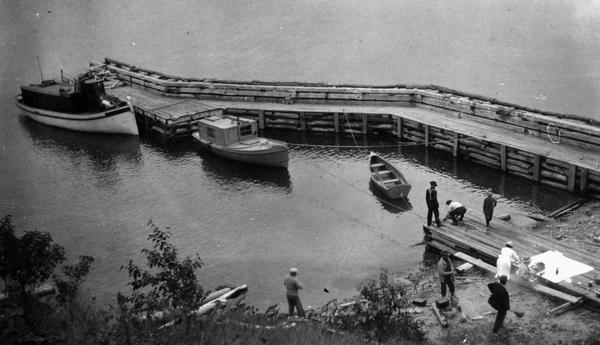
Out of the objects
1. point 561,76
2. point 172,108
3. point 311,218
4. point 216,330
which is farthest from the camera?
point 561,76

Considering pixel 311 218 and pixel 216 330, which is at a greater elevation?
pixel 216 330

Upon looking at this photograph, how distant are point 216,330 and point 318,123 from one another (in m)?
31.7

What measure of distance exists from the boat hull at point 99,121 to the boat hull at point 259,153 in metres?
9.57

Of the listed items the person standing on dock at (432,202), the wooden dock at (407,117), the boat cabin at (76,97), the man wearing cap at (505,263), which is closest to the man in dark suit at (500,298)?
the man wearing cap at (505,263)

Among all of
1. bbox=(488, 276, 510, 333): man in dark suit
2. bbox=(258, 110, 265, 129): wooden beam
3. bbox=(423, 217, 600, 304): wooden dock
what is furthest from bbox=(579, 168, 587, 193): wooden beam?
bbox=(258, 110, 265, 129): wooden beam

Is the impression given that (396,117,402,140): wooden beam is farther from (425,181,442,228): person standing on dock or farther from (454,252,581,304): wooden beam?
(454,252,581,304): wooden beam

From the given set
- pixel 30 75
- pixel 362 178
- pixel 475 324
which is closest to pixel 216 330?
pixel 475 324

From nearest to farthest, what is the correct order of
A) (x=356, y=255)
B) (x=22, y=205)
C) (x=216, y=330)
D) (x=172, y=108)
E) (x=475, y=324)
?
(x=216, y=330) → (x=475, y=324) → (x=356, y=255) → (x=22, y=205) → (x=172, y=108)

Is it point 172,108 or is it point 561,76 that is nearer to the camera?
point 172,108

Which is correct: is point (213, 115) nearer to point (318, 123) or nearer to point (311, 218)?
point (318, 123)

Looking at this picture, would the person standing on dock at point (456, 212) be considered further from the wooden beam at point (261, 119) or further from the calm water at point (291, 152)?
the wooden beam at point (261, 119)

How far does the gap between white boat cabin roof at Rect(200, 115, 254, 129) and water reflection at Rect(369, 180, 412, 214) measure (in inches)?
452

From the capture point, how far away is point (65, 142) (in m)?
53.7

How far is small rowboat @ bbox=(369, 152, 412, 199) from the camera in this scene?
3900 cm
